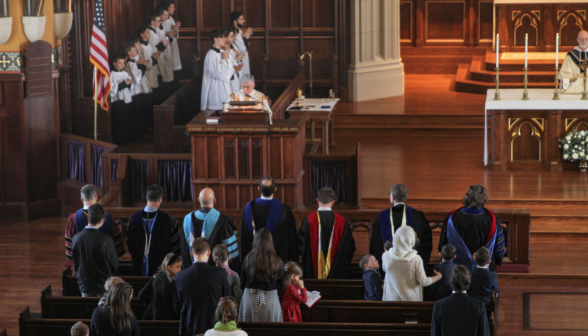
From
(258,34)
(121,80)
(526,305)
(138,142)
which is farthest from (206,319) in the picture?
(258,34)

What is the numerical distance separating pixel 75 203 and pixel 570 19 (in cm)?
1106

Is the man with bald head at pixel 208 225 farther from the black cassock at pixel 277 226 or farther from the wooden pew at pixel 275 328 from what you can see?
the wooden pew at pixel 275 328

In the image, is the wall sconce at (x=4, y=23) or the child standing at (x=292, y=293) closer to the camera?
the child standing at (x=292, y=293)

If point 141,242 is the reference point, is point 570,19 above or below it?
above

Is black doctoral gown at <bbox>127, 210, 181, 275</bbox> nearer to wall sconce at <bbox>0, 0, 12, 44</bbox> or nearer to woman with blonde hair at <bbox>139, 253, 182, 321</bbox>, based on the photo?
woman with blonde hair at <bbox>139, 253, 182, 321</bbox>

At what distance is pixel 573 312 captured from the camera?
27.3 feet

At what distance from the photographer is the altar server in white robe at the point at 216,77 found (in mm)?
13211

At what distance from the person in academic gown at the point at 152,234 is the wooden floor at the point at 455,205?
1.36 m

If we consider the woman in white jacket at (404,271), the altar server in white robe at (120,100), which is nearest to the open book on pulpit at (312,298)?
the woman in white jacket at (404,271)

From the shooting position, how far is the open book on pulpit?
6.99 meters

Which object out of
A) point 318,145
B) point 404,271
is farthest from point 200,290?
point 318,145

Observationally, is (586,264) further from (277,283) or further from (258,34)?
(258,34)

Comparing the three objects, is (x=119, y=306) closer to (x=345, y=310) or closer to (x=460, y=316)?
(x=345, y=310)

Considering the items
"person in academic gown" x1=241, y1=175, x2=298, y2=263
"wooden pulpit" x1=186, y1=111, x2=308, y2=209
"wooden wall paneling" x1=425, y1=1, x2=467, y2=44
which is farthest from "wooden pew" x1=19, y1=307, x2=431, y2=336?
"wooden wall paneling" x1=425, y1=1, x2=467, y2=44
